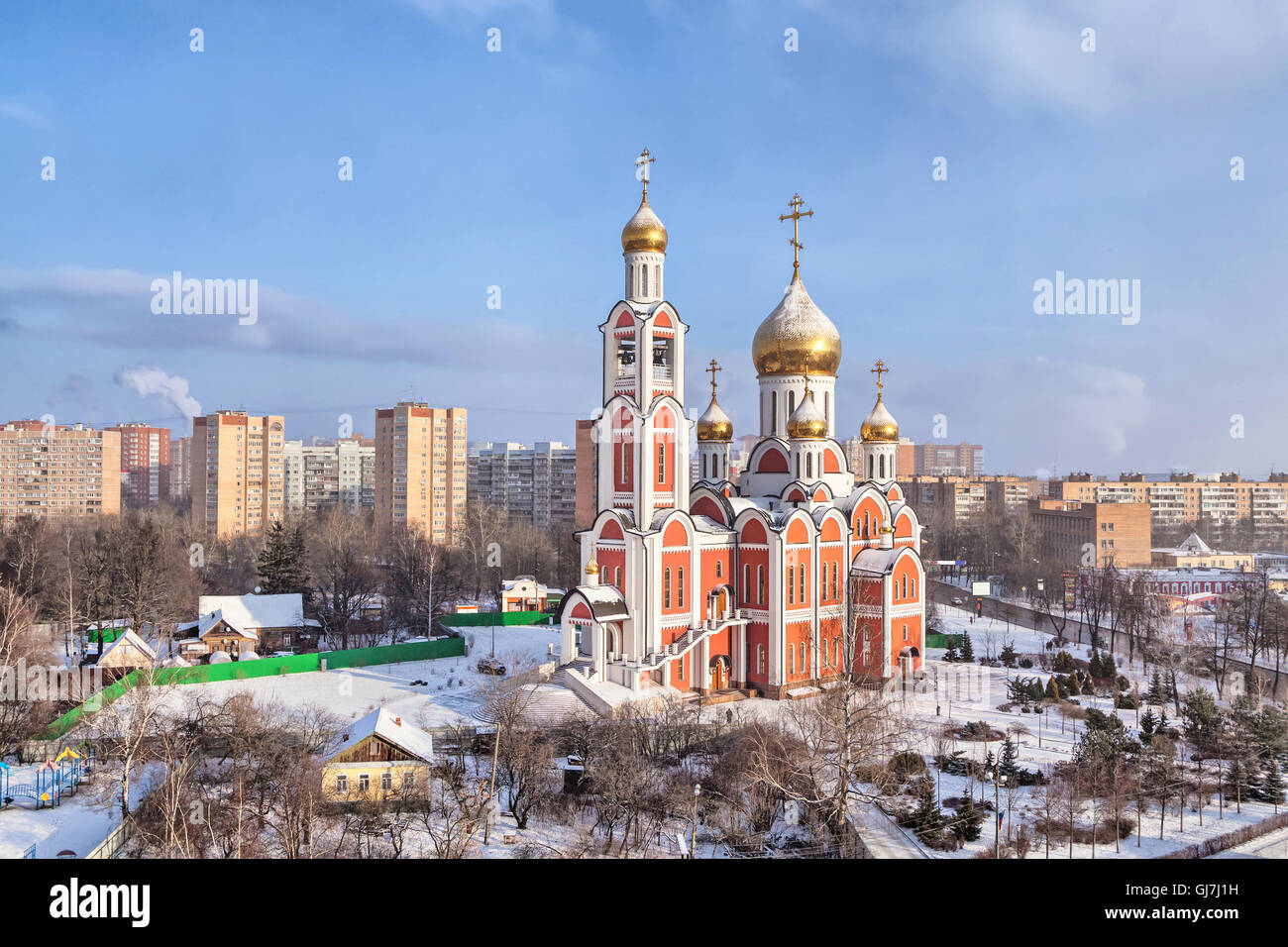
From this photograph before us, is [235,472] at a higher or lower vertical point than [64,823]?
higher

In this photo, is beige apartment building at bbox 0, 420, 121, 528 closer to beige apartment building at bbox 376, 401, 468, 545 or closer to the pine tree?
beige apartment building at bbox 376, 401, 468, 545

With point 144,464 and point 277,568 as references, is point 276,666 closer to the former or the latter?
point 277,568

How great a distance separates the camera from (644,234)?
84.8 ft

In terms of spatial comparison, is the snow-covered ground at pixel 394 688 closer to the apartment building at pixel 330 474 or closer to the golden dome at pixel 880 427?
the golden dome at pixel 880 427

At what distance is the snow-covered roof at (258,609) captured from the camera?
1300 inches

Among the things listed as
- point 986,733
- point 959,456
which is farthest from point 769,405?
point 959,456

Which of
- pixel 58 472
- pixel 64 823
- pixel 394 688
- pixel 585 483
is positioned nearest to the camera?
pixel 64 823

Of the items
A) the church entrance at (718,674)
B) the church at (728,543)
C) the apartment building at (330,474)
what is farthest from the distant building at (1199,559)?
the apartment building at (330,474)

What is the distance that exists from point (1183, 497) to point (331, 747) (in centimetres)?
8005

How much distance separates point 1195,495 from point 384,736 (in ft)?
264

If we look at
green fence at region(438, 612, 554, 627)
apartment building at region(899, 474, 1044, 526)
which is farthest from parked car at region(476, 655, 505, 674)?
apartment building at region(899, 474, 1044, 526)

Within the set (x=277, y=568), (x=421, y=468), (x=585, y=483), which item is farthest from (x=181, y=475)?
(x=277, y=568)
